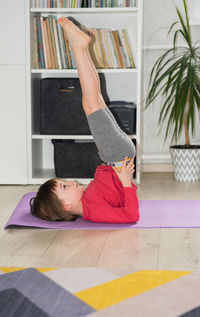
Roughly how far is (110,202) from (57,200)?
26 cm

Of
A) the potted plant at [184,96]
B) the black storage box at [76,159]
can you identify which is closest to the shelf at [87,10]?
the potted plant at [184,96]

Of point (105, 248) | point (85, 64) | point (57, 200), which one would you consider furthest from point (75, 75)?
point (105, 248)

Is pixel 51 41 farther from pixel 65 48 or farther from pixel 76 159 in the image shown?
pixel 76 159

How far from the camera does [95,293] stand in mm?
1449

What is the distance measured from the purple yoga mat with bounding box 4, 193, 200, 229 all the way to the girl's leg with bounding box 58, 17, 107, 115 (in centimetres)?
55

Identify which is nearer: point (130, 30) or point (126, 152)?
point (126, 152)

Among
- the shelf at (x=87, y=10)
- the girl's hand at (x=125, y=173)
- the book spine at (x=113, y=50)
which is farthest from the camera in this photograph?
the book spine at (x=113, y=50)

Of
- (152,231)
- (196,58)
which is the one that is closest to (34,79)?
(196,58)

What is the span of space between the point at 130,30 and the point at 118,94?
0.53 m

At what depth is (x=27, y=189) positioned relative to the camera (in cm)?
313

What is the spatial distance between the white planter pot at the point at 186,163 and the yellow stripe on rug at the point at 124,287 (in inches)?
68.4

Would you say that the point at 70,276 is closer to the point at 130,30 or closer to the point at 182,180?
the point at 182,180

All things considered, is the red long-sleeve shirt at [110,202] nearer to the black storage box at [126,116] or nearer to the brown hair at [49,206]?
the brown hair at [49,206]

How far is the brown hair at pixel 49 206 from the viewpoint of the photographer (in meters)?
2.17
